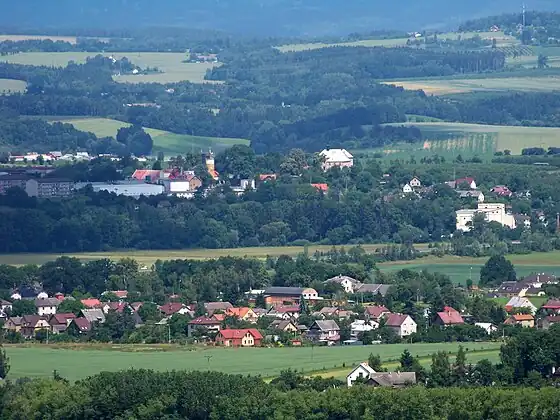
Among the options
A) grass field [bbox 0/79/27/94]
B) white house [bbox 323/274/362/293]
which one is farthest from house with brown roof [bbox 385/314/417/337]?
grass field [bbox 0/79/27/94]

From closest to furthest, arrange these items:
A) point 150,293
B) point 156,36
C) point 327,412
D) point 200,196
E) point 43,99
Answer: point 327,412, point 150,293, point 200,196, point 43,99, point 156,36

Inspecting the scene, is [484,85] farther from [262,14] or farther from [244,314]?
[262,14]

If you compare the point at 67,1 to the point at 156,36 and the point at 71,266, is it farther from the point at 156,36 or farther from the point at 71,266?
the point at 71,266

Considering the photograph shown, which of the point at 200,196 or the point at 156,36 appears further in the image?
the point at 156,36

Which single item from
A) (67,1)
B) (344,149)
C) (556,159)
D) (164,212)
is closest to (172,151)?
(344,149)

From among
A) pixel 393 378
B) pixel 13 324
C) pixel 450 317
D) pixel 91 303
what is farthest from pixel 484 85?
pixel 393 378

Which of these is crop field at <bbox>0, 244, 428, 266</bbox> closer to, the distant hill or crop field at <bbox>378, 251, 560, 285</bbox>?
crop field at <bbox>378, 251, 560, 285</bbox>
